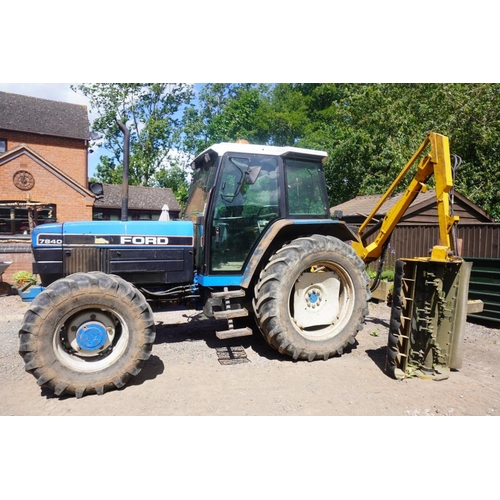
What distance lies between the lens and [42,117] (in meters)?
22.5

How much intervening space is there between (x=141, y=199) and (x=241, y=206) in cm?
2173

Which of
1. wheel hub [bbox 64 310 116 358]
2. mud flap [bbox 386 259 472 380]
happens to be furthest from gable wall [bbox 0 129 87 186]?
mud flap [bbox 386 259 472 380]

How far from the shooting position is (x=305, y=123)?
2458cm

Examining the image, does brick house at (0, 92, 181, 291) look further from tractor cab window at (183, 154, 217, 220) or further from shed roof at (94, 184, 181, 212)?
tractor cab window at (183, 154, 217, 220)

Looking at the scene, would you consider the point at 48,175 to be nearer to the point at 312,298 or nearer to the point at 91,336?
the point at 91,336

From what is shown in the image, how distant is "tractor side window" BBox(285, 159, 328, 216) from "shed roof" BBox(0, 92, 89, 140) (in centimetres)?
2098

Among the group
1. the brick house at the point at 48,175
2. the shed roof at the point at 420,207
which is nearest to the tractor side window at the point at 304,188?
the shed roof at the point at 420,207

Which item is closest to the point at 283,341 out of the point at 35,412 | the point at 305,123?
the point at 35,412

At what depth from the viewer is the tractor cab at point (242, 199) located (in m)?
4.49

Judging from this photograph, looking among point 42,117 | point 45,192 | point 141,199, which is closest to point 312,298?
point 45,192

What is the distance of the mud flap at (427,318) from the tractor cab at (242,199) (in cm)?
156

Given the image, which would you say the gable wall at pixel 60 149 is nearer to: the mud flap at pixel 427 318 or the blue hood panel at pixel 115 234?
the blue hood panel at pixel 115 234

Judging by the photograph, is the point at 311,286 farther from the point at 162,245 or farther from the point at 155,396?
the point at 155,396

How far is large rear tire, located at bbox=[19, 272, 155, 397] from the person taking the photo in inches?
135
